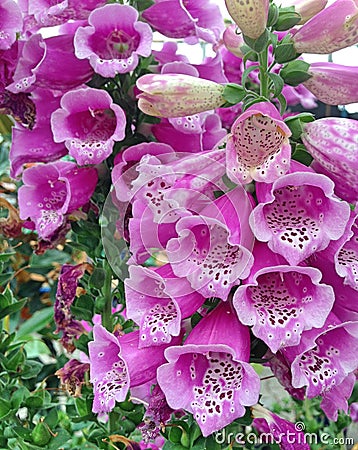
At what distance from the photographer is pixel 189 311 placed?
19.0 inches

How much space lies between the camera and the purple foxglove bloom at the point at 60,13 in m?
0.61

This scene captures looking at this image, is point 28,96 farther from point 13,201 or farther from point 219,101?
point 13,201

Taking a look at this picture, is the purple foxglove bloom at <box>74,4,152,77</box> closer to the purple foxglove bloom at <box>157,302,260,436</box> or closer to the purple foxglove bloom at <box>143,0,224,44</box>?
the purple foxglove bloom at <box>143,0,224,44</box>

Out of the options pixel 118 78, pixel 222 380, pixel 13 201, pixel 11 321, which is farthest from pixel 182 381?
pixel 13 201

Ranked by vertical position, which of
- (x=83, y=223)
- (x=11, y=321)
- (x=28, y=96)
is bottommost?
(x=11, y=321)

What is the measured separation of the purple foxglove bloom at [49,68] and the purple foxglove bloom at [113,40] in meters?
0.03

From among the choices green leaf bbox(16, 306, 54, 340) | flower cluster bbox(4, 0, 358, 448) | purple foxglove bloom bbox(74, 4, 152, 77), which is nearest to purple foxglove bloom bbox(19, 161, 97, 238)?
flower cluster bbox(4, 0, 358, 448)

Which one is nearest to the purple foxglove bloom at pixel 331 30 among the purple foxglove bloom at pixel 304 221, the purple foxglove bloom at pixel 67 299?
the purple foxglove bloom at pixel 304 221

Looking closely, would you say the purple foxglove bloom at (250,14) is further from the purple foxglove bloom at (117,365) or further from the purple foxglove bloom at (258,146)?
the purple foxglove bloom at (117,365)

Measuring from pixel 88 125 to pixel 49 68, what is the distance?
67 millimetres

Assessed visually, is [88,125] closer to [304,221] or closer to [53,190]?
[53,190]

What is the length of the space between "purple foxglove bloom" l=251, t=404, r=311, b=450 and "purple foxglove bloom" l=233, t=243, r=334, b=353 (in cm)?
13

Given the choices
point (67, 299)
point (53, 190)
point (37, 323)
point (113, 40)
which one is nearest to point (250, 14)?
point (113, 40)

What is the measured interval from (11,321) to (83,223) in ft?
1.20
